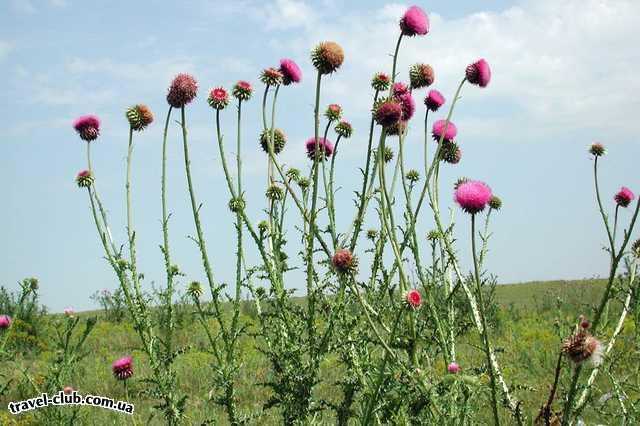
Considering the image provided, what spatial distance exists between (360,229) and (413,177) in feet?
7.14

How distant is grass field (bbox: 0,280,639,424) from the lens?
6.32 metres

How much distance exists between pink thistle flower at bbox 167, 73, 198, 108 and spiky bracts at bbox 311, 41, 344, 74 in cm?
86

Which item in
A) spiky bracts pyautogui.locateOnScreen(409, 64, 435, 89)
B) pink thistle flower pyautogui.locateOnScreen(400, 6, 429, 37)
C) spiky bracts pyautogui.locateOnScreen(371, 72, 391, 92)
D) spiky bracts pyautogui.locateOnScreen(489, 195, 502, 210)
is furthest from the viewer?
spiky bracts pyautogui.locateOnScreen(489, 195, 502, 210)

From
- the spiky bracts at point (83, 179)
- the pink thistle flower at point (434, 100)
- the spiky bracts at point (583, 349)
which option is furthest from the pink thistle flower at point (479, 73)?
the spiky bracts at point (83, 179)

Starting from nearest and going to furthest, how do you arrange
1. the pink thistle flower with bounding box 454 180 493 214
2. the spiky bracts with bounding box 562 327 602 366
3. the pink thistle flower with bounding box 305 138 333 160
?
the spiky bracts with bounding box 562 327 602 366 → the pink thistle flower with bounding box 454 180 493 214 → the pink thistle flower with bounding box 305 138 333 160

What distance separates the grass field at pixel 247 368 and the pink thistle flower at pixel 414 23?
2.19m

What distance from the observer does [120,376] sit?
14.9 ft

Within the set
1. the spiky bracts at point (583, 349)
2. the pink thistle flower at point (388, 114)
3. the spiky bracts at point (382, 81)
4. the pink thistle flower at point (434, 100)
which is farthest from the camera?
the spiky bracts at point (382, 81)

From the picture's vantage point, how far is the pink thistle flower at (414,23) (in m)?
3.54

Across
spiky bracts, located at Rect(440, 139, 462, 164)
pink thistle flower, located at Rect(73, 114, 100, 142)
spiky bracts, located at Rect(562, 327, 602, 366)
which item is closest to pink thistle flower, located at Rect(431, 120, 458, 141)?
spiky bracts, located at Rect(440, 139, 462, 164)

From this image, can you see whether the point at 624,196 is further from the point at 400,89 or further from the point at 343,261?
the point at 343,261

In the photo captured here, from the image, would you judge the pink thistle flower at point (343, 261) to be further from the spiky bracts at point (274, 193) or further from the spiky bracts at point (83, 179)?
the spiky bracts at point (83, 179)

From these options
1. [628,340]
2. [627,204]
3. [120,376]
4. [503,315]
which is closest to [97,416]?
[120,376]

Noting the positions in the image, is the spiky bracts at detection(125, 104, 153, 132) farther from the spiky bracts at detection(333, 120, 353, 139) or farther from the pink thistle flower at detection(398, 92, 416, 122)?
the pink thistle flower at detection(398, 92, 416, 122)
